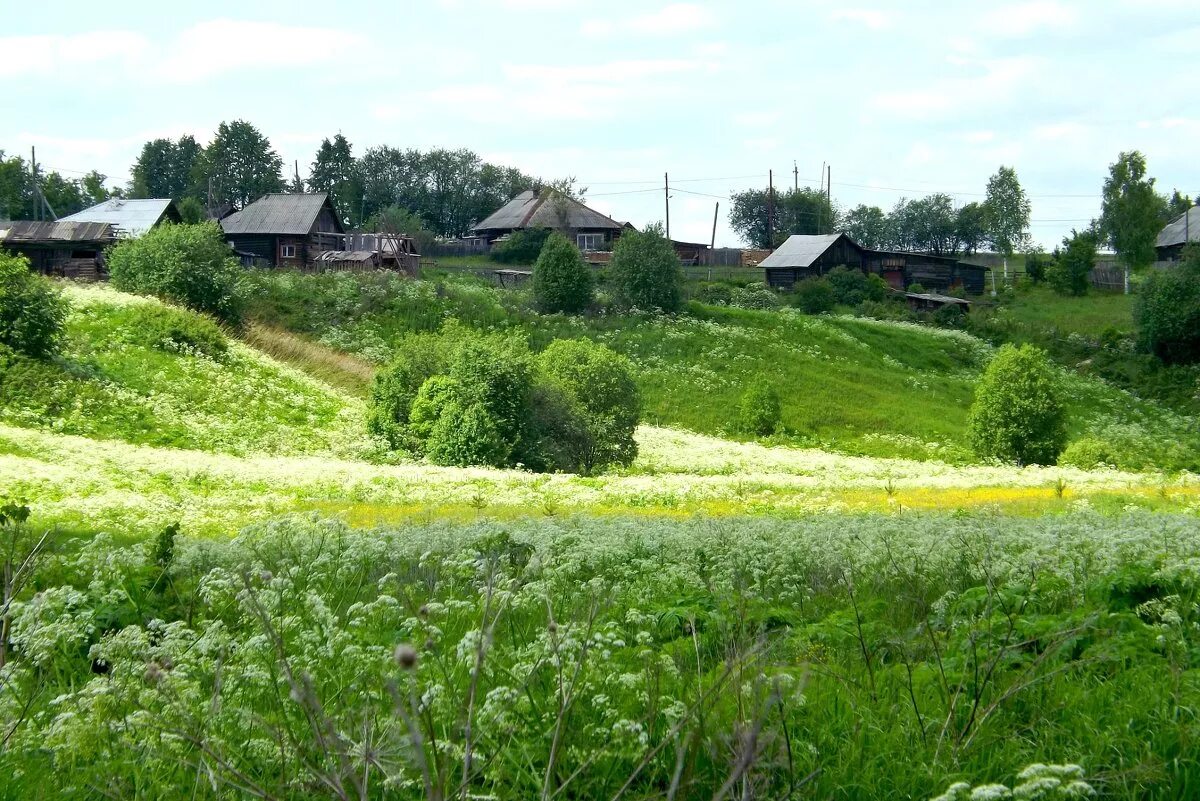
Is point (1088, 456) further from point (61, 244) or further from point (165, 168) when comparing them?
point (165, 168)

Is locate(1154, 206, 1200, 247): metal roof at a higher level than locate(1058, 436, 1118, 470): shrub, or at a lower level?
higher

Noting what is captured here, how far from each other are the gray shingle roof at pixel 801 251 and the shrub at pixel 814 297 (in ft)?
20.9

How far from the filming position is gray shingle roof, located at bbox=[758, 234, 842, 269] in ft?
262

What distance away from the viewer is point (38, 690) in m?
5.58

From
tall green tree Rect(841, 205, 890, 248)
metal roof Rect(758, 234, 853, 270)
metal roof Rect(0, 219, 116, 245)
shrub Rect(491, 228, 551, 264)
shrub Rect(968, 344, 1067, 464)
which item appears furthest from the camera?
tall green tree Rect(841, 205, 890, 248)

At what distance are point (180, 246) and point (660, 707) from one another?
4391cm

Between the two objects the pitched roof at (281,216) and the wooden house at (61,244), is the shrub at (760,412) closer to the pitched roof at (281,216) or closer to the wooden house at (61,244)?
the wooden house at (61,244)

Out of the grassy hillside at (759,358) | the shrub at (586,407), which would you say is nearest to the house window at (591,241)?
the grassy hillside at (759,358)

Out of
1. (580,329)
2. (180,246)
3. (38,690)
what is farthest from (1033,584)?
(580,329)

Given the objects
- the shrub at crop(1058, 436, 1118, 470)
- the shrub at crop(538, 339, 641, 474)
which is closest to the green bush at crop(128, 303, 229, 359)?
the shrub at crop(538, 339, 641, 474)

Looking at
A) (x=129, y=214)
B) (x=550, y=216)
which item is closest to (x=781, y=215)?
(x=550, y=216)

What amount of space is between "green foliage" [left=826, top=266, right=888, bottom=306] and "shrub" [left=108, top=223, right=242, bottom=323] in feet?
146

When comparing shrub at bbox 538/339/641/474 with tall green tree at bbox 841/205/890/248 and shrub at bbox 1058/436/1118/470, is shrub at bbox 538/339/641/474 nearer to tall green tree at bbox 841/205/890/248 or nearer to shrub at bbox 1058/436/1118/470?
shrub at bbox 1058/436/1118/470

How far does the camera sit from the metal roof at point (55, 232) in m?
56.6
